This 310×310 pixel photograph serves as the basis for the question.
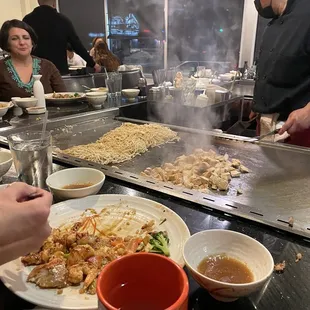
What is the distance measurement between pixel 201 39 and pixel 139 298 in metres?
6.61

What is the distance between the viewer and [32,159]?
1.30 metres

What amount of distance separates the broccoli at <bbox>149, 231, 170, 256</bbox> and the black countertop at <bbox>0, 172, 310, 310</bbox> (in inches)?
4.0

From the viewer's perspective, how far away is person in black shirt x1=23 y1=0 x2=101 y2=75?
4.04 m

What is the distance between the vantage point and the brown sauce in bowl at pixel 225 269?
2.53 ft

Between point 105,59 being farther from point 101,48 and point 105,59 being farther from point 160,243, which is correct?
point 160,243

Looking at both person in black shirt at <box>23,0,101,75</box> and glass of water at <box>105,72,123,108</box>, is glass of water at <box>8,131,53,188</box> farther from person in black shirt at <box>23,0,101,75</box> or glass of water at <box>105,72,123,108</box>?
person in black shirt at <box>23,0,101,75</box>

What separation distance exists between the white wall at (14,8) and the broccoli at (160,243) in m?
5.80

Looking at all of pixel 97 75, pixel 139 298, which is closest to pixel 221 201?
pixel 139 298

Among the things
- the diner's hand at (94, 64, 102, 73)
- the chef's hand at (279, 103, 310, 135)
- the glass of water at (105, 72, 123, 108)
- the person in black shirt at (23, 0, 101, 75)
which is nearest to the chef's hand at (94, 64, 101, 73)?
the diner's hand at (94, 64, 102, 73)

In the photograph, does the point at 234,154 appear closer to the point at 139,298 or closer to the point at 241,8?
the point at 139,298

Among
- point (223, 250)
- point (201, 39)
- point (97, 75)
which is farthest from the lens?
point (201, 39)

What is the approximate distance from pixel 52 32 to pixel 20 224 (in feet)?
13.0

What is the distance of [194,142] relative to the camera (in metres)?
2.14

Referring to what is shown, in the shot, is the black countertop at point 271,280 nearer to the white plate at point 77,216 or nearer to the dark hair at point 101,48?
the white plate at point 77,216
